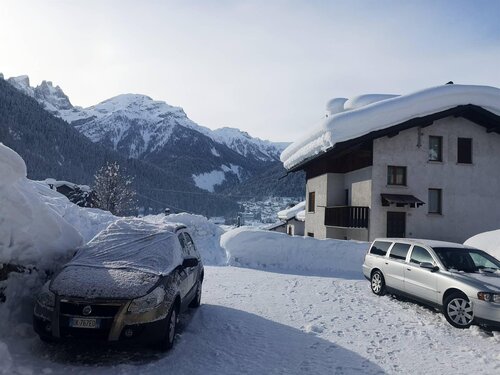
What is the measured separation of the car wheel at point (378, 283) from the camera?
34.3 ft

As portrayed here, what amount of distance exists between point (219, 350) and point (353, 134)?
16.6 m

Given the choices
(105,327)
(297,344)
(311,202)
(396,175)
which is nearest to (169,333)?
(105,327)

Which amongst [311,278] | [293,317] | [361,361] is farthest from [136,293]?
[311,278]

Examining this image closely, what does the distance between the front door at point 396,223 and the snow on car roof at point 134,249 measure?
16.5m

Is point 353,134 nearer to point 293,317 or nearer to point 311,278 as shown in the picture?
point 311,278

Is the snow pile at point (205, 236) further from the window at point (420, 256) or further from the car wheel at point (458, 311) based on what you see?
the car wheel at point (458, 311)

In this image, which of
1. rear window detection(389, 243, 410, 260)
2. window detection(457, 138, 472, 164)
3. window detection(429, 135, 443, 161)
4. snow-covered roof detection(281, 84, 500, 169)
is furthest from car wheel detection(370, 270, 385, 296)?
window detection(457, 138, 472, 164)

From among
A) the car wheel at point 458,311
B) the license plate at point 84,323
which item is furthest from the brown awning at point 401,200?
the license plate at point 84,323

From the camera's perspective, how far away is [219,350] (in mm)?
5922

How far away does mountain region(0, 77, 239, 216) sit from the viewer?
109 meters

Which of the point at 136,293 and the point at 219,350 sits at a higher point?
the point at 136,293

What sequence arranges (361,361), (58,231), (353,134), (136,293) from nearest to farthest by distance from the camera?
(136,293)
(361,361)
(58,231)
(353,134)

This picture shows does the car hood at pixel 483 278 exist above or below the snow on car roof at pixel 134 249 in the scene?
below

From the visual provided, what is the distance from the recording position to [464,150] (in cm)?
2270
